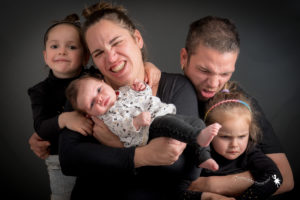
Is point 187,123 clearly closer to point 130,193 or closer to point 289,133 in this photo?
point 130,193

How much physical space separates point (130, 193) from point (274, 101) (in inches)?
61.2

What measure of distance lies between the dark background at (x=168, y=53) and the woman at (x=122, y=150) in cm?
89

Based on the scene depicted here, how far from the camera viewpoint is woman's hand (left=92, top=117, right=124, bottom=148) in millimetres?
1739

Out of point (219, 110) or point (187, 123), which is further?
point (219, 110)

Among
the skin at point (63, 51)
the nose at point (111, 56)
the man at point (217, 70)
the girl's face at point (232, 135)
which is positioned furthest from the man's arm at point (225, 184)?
the skin at point (63, 51)

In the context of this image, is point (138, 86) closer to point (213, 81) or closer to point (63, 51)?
point (213, 81)

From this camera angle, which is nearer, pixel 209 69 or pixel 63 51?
pixel 209 69

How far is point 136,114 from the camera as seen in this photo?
5.52 feet

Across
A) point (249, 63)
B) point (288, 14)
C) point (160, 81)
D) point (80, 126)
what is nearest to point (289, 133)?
point (249, 63)

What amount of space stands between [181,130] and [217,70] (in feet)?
2.13

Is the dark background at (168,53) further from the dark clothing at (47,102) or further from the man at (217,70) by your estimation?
the man at (217,70)

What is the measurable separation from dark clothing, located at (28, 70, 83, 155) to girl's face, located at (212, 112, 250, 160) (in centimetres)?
98

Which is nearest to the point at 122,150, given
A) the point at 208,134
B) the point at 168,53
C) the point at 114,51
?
the point at 208,134

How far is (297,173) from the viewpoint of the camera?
107 inches
